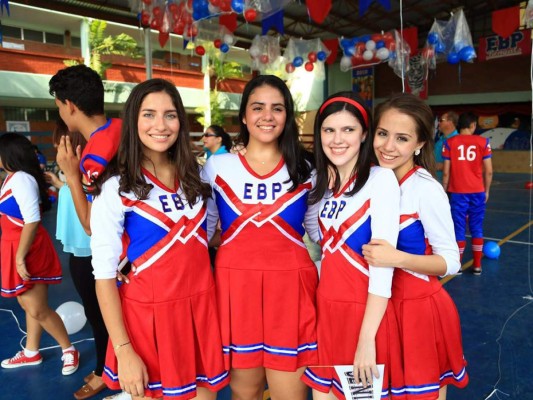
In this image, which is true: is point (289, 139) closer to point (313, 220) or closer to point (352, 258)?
point (313, 220)

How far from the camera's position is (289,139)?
5.30 ft

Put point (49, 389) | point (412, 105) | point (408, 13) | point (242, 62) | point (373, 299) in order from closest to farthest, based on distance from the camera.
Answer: point (373, 299)
point (412, 105)
point (49, 389)
point (408, 13)
point (242, 62)

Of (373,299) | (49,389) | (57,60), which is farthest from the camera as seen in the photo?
(57,60)

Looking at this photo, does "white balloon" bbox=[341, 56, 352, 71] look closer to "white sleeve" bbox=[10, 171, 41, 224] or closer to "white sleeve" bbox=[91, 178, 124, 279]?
"white sleeve" bbox=[10, 171, 41, 224]

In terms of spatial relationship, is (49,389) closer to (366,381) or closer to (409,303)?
(366,381)

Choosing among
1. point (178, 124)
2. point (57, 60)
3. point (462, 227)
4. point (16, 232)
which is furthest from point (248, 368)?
point (57, 60)

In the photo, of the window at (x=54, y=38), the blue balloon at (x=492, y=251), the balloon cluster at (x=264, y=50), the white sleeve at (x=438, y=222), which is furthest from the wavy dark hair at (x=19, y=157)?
the window at (x=54, y=38)

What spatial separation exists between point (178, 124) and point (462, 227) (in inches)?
144

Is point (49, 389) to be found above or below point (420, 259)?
below

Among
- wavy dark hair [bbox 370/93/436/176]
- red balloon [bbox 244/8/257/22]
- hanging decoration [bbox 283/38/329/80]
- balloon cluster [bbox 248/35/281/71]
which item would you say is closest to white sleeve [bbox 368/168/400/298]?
wavy dark hair [bbox 370/93/436/176]

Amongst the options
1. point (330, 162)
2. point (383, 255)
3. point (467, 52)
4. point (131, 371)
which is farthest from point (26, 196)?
point (467, 52)

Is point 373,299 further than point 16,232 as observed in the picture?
No

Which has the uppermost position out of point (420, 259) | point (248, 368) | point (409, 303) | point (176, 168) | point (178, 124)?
point (178, 124)

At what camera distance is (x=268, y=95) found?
1557 millimetres
